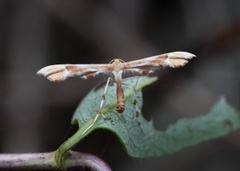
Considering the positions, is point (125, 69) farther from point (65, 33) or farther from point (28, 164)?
point (65, 33)

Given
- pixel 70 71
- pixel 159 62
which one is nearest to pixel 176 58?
pixel 159 62

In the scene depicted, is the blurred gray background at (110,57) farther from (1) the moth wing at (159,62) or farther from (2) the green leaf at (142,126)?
(1) the moth wing at (159,62)

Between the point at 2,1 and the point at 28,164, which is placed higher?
the point at 2,1

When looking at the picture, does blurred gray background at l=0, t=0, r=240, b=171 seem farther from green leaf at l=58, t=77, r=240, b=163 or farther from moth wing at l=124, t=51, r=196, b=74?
moth wing at l=124, t=51, r=196, b=74

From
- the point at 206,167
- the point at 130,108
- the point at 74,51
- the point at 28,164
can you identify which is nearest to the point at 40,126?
the point at 74,51

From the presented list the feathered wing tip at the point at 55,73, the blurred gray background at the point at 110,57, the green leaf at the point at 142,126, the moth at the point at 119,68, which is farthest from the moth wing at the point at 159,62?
the blurred gray background at the point at 110,57

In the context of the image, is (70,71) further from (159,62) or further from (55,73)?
(159,62)
